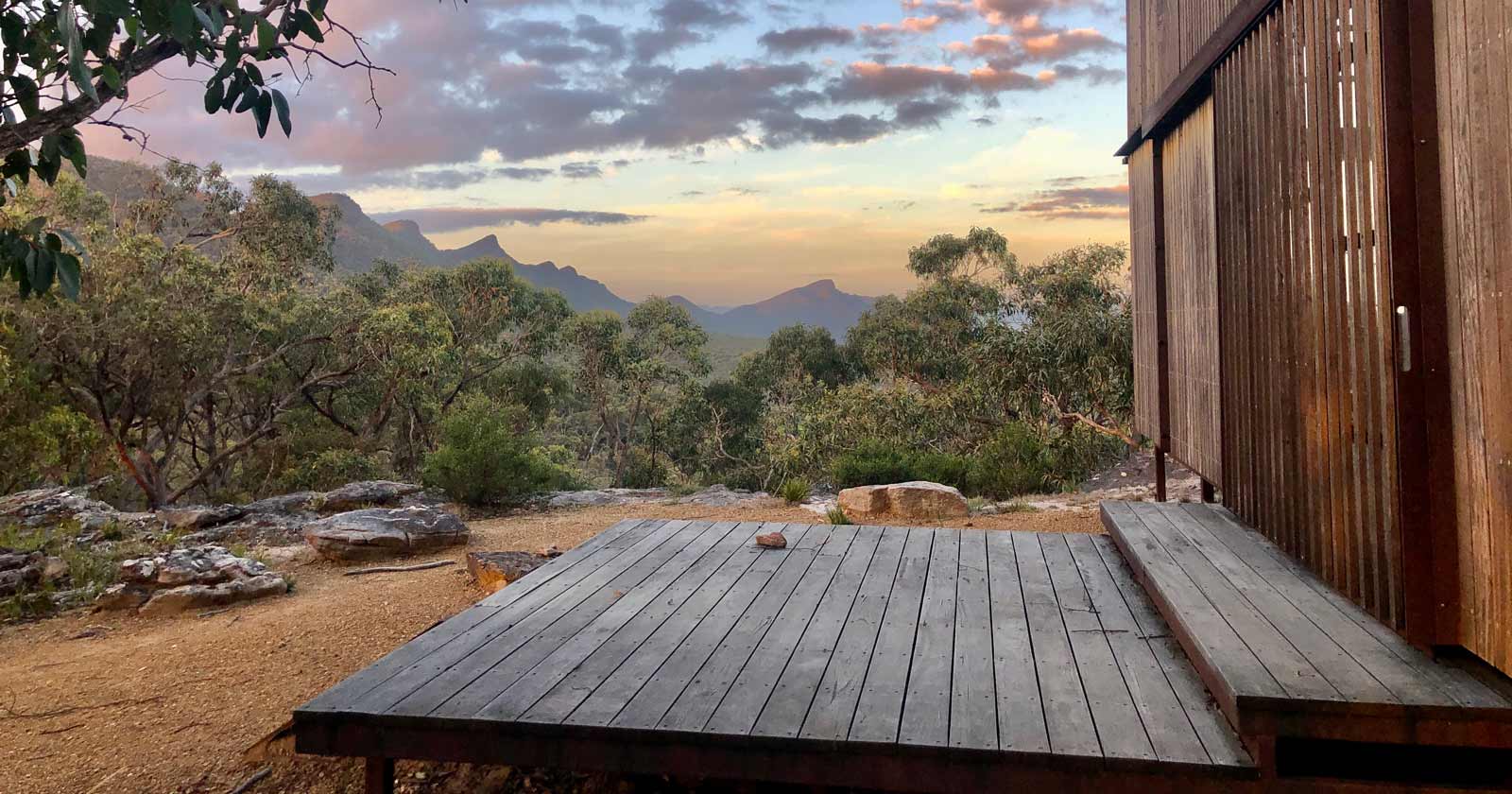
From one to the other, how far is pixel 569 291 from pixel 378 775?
36.5 metres

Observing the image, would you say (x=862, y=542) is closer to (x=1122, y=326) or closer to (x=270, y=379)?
(x=1122, y=326)

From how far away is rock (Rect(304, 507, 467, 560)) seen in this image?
632 cm

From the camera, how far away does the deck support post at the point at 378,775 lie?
220cm

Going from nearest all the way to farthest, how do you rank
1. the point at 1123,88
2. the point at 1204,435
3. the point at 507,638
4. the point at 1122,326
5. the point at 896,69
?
the point at 507,638, the point at 1204,435, the point at 1123,88, the point at 1122,326, the point at 896,69

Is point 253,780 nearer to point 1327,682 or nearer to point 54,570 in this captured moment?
point 1327,682

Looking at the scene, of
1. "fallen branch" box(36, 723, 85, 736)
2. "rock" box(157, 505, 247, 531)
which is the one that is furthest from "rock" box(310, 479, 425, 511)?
"fallen branch" box(36, 723, 85, 736)

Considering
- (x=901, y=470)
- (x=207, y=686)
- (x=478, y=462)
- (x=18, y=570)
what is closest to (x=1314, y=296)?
(x=207, y=686)

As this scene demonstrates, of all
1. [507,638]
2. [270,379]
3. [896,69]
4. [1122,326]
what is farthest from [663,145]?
[507,638]

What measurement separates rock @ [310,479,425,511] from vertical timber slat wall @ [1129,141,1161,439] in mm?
6801

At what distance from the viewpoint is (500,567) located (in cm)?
498

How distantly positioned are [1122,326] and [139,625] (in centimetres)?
1025

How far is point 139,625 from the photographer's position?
477 centimetres

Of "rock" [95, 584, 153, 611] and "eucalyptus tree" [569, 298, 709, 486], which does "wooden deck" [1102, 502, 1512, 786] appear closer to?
"rock" [95, 584, 153, 611]

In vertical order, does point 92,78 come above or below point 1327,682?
above
